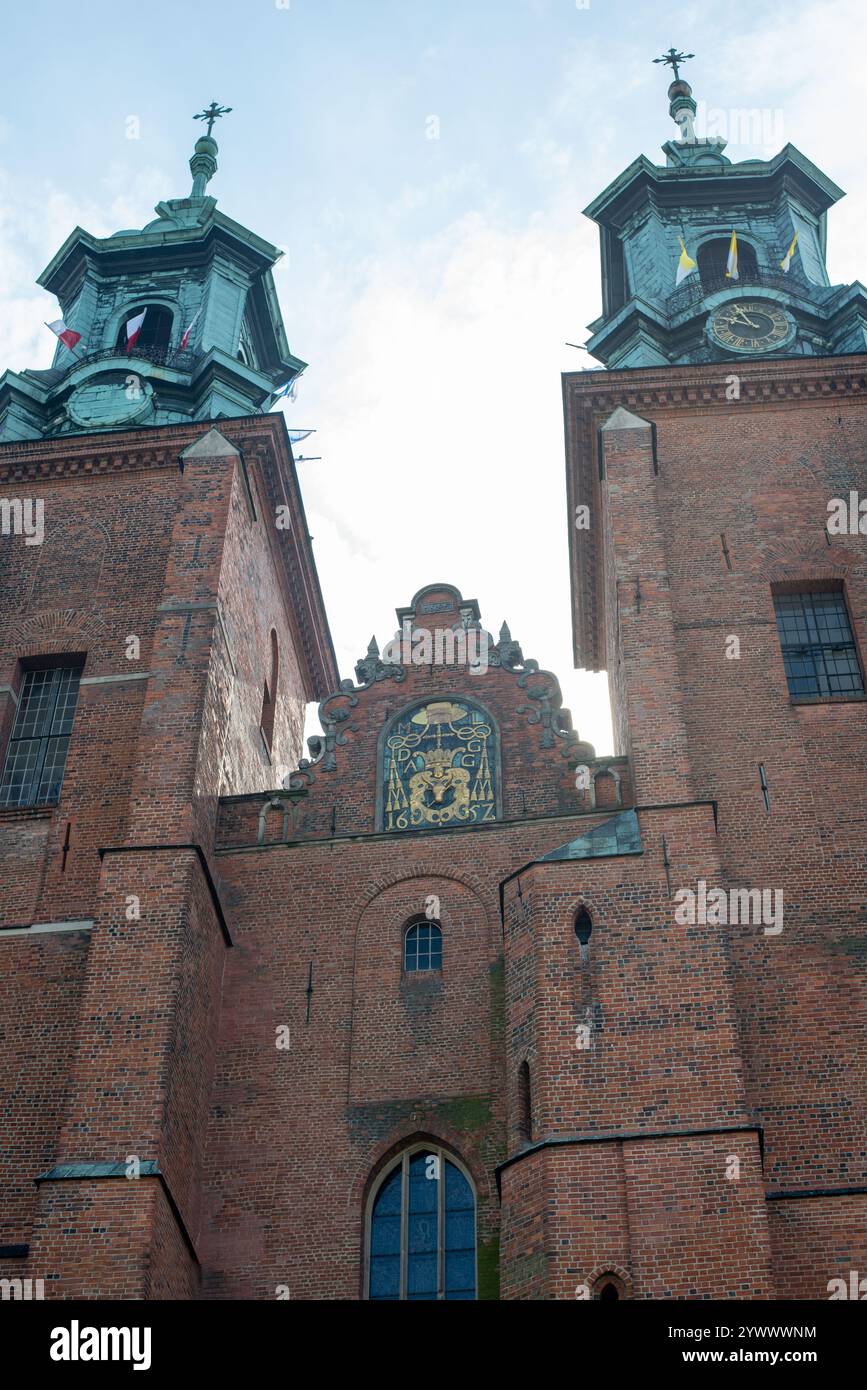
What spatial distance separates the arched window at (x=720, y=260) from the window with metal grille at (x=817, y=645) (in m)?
7.89

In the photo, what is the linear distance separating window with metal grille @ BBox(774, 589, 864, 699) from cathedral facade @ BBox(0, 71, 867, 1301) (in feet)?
0.17

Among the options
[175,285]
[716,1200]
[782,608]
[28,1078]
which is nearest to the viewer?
[716,1200]

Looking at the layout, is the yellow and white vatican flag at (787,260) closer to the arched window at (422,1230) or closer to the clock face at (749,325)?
the clock face at (749,325)

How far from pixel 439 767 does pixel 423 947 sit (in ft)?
8.20

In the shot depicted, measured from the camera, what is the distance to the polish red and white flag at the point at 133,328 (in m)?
27.4

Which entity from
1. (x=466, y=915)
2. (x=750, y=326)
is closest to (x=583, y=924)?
(x=466, y=915)

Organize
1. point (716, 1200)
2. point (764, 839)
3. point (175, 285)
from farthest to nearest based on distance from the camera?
point (175, 285) < point (764, 839) < point (716, 1200)

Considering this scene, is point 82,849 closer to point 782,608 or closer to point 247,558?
point 247,558

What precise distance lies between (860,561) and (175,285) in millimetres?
13579

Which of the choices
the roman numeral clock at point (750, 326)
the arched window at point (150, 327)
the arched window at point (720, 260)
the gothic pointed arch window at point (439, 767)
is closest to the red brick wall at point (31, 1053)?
the gothic pointed arch window at point (439, 767)

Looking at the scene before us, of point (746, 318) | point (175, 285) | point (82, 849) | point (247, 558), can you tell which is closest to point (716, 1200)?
point (82, 849)

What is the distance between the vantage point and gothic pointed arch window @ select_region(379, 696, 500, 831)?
19.7m
